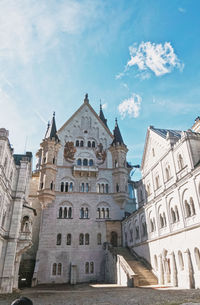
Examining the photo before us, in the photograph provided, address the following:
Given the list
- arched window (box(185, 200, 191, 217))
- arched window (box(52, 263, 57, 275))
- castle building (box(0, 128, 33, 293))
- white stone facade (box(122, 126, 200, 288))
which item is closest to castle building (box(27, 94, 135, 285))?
arched window (box(52, 263, 57, 275))

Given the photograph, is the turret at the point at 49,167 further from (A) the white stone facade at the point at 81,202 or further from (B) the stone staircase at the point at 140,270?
(B) the stone staircase at the point at 140,270

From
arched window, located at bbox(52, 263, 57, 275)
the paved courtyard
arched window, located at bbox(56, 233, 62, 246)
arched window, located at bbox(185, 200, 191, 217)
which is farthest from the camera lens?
arched window, located at bbox(56, 233, 62, 246)

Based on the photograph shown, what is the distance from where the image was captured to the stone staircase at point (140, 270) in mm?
26231

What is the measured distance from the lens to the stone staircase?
26.2 meters

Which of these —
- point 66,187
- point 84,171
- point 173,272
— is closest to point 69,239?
point 66,187

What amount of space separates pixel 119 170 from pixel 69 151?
35.4 ft

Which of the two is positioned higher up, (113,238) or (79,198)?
(79,198)

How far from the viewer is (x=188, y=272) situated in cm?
2062

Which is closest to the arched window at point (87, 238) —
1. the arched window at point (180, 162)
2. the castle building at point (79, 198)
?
the castle building at point (79, 198)

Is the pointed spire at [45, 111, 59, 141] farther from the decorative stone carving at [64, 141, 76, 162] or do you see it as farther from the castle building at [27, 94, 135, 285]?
the decorative stone carving at [64, 141, 76, 162]

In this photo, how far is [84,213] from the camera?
41.8 metres

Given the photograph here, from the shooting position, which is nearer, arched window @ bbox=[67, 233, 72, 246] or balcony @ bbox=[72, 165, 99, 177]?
arched window @ bbox=[67, 233, 72, 246]

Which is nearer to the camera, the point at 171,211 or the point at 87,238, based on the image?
the point at 171,211

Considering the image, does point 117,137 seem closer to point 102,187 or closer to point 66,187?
point 102,187
